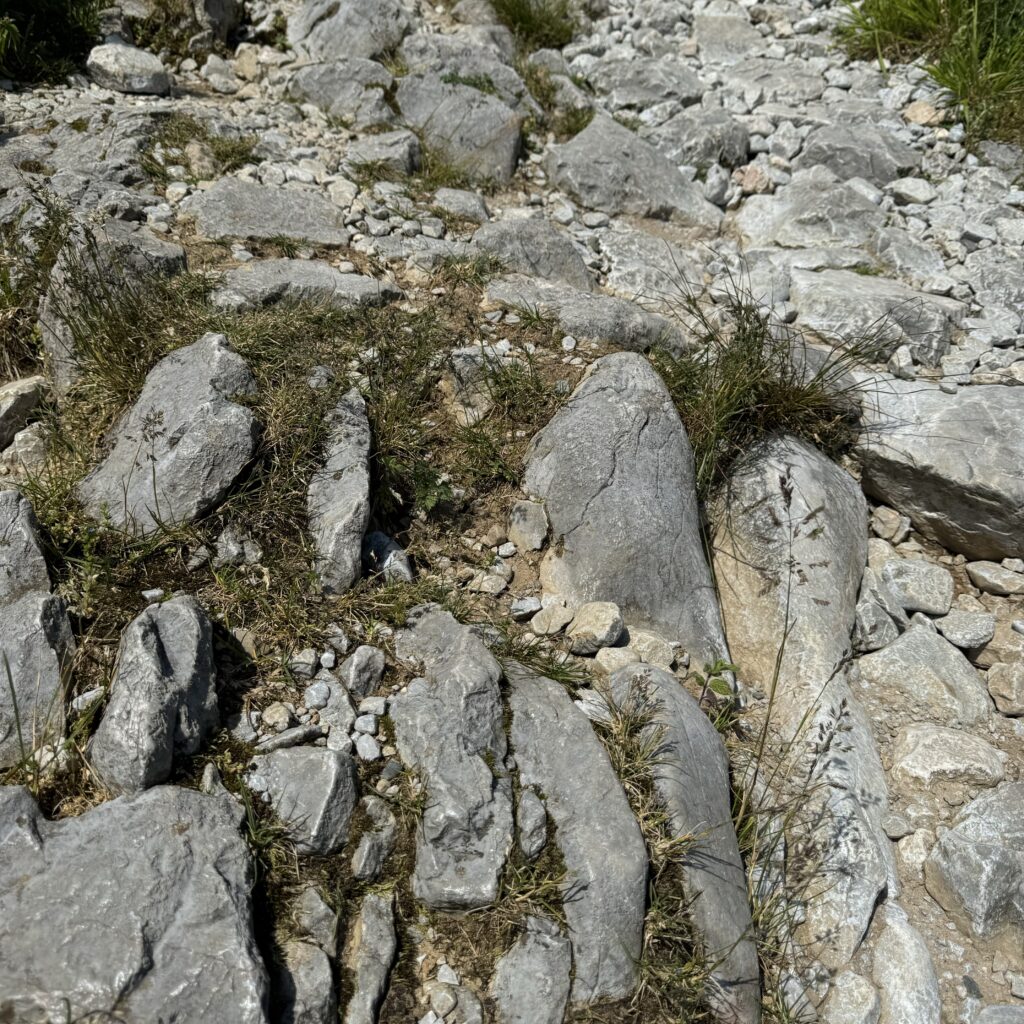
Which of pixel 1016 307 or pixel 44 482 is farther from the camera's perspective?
pixel 1016 307

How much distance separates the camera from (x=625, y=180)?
21.4ft

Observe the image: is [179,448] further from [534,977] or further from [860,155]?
[860,155]

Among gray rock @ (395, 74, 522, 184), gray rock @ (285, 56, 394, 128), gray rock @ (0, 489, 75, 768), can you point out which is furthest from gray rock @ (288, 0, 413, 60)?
gray rock @ (0, 489, 75, 768)

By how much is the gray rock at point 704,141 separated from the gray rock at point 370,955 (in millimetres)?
6043

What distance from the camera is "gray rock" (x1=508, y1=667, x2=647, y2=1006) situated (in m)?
2.88

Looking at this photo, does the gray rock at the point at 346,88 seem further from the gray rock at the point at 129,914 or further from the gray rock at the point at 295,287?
the gray rock at the point at 129,914

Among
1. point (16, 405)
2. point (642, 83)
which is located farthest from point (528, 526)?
point (642, 83)

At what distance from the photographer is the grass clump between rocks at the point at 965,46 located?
276 inches

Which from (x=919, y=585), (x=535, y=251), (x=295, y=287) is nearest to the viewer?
(x=919, y=585)

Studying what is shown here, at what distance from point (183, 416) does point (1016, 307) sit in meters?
5.10

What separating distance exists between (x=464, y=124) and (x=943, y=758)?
17.5 feet

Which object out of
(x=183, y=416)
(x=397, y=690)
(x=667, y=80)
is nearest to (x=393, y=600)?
(x=397, y=690)

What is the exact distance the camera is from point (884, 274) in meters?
6.02

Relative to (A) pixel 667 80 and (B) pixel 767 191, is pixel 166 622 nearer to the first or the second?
(B) pixel 767 191
